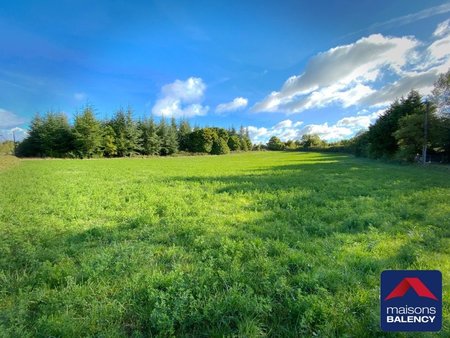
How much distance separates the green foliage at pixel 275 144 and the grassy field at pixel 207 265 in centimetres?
12340

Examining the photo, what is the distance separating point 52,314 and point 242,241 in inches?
127

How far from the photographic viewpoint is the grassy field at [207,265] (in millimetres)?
2846

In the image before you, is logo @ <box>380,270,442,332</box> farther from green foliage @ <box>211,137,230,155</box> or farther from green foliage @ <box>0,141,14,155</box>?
green foliage @ <box>211,137,230,155</box>

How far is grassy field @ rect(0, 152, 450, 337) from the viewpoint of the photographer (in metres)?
2.85

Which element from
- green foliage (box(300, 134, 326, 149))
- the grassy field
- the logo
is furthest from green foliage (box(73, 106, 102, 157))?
green foliage (box(300, 134, 326, 149))

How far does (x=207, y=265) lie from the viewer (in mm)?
4129

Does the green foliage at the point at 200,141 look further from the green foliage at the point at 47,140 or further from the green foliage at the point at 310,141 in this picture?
the green foliage at the point at 310,141

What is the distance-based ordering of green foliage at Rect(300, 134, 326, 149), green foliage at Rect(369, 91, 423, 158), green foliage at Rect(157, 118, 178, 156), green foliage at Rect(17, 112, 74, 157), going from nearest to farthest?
green foliage at Rect(369, 91, 423, 158), green foliage at Rect(17, 112, 74, 157), green foliage at Rect(157, 118, 178, 156), green foliage at Rect(300, 134, 326, 149)

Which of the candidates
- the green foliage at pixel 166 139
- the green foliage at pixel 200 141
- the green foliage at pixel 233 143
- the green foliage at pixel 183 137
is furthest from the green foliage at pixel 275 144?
the green foliage at pixel 166 139

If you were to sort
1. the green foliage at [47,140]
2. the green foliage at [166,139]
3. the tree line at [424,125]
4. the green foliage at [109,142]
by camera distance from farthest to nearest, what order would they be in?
the green foliage at [166,139], the green foliage at [109,142], the green foliage at [47,140], the tree line at [424,125]

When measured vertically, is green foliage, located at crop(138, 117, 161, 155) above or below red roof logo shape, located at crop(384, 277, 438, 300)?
above

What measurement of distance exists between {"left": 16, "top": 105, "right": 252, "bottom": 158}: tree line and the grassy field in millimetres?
48381

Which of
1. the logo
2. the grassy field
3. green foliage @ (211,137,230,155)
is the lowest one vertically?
the grassy field

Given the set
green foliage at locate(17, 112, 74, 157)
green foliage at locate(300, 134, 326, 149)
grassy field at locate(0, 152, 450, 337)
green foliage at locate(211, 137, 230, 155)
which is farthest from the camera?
green foliage at locate(300, 134, 326, 149)
